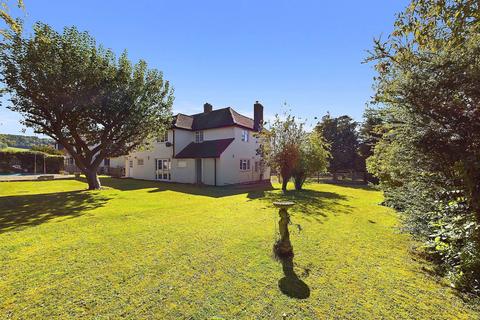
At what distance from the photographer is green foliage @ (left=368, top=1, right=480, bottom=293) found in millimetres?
4262

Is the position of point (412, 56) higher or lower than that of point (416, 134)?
higher

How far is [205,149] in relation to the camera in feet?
81.7

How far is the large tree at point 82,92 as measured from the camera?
45.8 feet

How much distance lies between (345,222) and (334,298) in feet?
A: 19.0

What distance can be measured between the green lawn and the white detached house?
14893 millimetres

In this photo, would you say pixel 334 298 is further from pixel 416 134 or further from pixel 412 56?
pixel 412 56

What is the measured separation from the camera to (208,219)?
9.45 meters

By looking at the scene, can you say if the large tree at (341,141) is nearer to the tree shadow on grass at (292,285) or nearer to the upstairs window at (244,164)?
the upstairs window at (244,164)

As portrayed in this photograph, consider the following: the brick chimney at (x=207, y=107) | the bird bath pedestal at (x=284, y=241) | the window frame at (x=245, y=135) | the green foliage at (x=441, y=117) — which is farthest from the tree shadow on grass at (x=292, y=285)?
the brick chimney at (x=207, y=107)

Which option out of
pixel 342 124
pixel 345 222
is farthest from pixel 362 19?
pixel 342 124

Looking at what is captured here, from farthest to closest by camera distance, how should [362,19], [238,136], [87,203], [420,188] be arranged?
[238,136] < [87,203] < [362,19] < [420,188]

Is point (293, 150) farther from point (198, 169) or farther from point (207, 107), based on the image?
point (207, 107)

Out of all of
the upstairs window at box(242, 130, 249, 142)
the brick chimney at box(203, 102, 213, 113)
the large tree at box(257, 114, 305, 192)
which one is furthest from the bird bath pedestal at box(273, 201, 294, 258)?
the brick chimney at box(203, 102, 213, 113)

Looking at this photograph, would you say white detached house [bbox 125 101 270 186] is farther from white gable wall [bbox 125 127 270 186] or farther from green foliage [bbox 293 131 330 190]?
green foliage [bbox 293 131 330 190]
